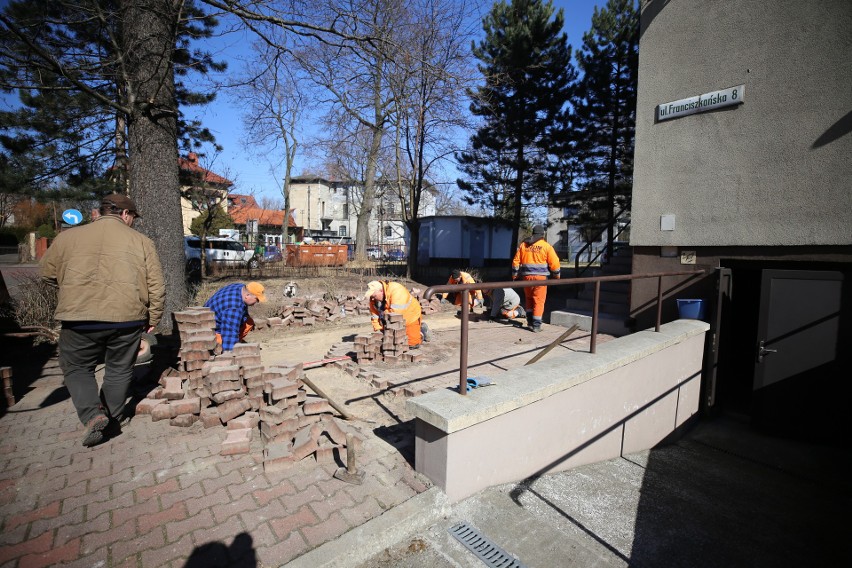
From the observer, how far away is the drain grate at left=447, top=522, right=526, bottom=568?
2250mm

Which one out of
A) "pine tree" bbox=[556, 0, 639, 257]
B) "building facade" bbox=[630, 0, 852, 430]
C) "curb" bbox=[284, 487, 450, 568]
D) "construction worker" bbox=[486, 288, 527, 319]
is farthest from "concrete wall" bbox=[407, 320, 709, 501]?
"pine tree" bbox=[556, 0, 639, 257]

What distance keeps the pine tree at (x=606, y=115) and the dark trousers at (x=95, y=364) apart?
1406 cm

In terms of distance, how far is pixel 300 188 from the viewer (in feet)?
190

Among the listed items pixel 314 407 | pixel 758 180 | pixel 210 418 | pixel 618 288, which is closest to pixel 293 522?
pixel 314 407

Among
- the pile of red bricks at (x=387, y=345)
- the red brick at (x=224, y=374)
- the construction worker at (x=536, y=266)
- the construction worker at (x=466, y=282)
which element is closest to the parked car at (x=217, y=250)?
the construction worker at (x=466, y=282)

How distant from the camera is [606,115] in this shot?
15.2 m

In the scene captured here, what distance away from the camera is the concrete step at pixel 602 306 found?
7990mm

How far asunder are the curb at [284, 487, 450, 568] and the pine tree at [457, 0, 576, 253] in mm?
13233

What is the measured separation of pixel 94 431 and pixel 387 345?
3065 millimetres

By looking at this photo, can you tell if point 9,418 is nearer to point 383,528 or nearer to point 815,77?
point 383,528

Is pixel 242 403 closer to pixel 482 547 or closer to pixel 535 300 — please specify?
pixel 482 547

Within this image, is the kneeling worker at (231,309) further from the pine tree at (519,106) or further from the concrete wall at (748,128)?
the pine tree at (519,106)

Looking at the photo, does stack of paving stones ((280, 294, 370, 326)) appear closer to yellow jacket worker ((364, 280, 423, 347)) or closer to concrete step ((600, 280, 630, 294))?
yellow jacket worker ((364, 280, 423, 347))

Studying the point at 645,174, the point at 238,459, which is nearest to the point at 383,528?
the point at 238,459
